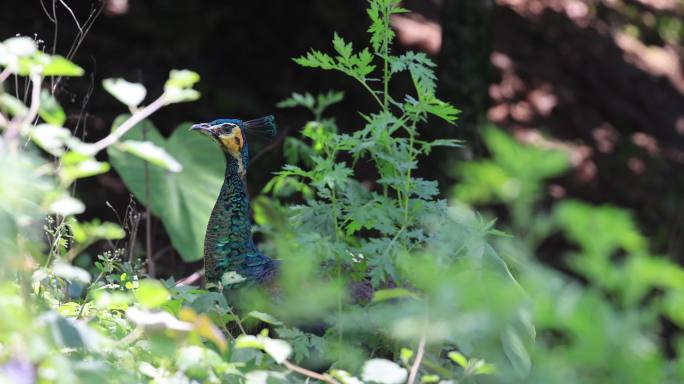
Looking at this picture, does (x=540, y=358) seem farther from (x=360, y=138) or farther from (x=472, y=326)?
(x=360, y=138)

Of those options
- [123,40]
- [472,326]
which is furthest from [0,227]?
[123,40]

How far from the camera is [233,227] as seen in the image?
279cm

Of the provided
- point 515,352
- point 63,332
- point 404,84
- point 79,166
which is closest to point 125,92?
point 79,166

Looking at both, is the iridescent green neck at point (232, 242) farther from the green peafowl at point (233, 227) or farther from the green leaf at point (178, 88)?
the green leaf at point (178, 88)

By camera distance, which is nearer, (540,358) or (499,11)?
(540,358)

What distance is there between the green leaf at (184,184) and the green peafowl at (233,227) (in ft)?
4.17

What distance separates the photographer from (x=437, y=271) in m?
1.61

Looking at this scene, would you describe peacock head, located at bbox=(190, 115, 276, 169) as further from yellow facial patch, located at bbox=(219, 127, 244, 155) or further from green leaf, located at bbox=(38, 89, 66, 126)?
green leaf, located at bbox=(38, 89, 66, 126)

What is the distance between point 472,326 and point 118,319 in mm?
1031

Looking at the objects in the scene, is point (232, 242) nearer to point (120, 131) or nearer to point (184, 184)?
point (120, 131)

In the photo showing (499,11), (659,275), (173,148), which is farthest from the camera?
(499,11)

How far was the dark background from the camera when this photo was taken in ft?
22.0

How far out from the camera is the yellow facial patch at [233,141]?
287 centimetres

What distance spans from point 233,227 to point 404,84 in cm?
368
